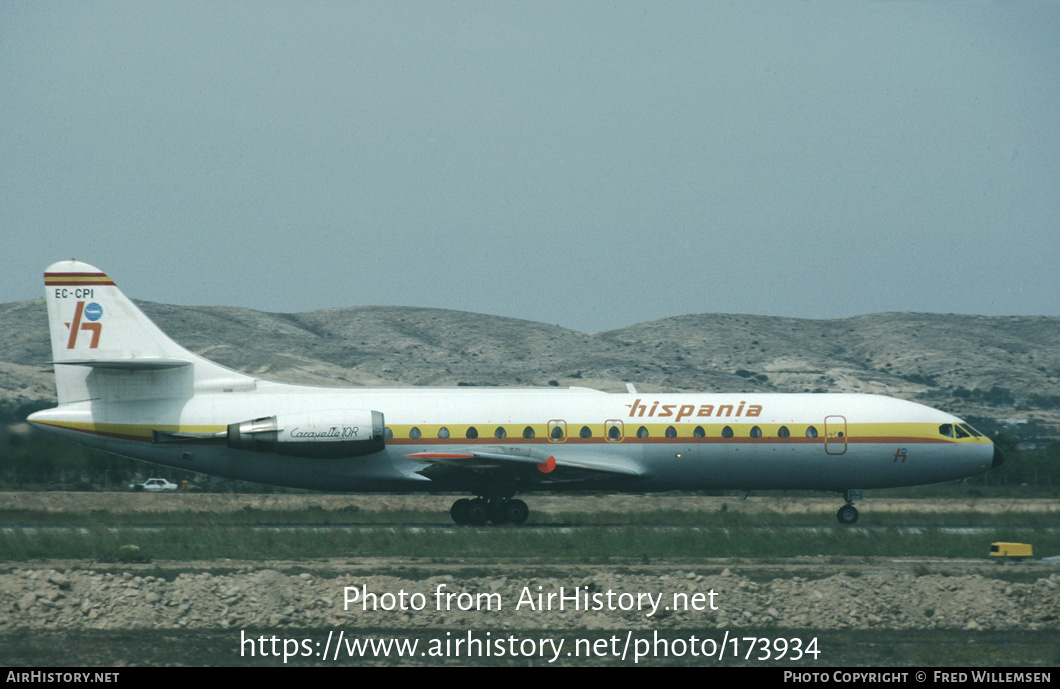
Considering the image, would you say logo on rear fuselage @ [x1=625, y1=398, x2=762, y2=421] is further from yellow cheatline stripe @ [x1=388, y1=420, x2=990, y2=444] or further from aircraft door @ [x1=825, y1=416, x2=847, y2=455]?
aircraft door @ [x1=825, y1=416, x2=847, y2=455]

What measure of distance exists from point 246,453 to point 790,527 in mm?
14000

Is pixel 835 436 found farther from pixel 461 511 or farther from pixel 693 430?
pixel 461 511

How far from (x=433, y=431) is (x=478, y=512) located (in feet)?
8.26

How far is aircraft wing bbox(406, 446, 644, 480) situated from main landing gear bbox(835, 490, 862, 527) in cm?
575

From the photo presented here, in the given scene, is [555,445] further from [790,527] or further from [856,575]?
[856,575]

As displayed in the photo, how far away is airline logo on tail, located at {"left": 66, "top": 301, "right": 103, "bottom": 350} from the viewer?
30.6 metres

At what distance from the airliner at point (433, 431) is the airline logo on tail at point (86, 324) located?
26mm

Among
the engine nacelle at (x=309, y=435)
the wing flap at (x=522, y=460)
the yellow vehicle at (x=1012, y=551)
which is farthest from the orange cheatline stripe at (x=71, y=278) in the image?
the yellow vehicle at (x=1012, y=551)

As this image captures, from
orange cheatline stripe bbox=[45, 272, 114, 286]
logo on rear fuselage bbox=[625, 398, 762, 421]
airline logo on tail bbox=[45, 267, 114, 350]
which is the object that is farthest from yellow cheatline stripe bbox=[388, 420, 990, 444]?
orange cheatline stripe bbox=[45, 272, 114, 286]

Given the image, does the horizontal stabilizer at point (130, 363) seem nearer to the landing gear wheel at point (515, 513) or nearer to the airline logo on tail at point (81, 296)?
the airline logo on tail at point (81, 296)

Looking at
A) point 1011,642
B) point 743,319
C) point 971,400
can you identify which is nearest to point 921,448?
point 1011,642

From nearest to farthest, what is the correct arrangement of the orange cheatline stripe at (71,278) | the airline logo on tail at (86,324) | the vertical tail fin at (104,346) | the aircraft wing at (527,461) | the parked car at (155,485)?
the aircraft wing at (527,461)
the vertical tail fin at (104,346)
the airline logo on tail at (86,324)
the orange cheatline stripe at (71,278)
the parked car at (155,485)

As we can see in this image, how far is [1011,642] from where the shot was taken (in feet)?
60.6

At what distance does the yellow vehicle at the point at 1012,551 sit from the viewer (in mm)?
25312
